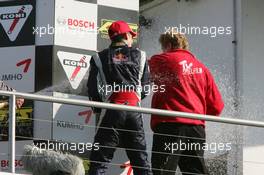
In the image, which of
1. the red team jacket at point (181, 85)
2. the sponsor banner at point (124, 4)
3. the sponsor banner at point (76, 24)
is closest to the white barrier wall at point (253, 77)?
the sponsor banner at point (124, 4)

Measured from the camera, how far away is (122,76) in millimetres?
7055

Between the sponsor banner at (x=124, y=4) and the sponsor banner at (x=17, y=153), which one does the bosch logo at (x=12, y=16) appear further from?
the sponsor banner at (x=17, y=153)

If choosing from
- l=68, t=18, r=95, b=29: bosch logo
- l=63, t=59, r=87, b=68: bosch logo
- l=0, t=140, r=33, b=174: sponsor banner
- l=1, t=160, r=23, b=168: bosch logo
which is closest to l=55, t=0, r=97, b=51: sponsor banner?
l=68, t=18, r=95, b=29: bosch logo

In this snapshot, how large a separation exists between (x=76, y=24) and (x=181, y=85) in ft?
4.39

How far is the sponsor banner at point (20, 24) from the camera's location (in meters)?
7.96

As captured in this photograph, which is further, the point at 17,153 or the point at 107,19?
the point at 107,19

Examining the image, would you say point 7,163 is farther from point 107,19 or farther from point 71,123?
point 107,19

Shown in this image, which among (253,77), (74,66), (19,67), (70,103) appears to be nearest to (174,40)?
(70,103)

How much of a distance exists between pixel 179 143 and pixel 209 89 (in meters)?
0.50

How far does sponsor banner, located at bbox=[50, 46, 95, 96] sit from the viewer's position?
791cm

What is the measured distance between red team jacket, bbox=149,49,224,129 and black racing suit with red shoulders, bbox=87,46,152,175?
12 centimetres

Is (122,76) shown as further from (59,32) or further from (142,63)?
(59,32)

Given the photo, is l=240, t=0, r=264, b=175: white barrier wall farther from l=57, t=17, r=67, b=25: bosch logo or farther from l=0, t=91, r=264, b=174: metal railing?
l=0, t=91, r=264, b=174: metal railing

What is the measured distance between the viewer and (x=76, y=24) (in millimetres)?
8031
